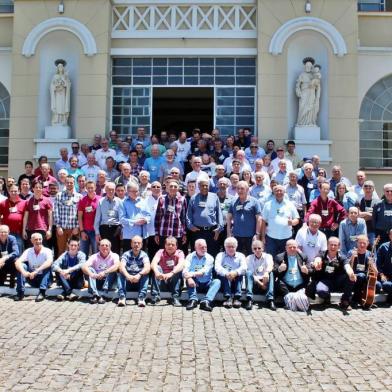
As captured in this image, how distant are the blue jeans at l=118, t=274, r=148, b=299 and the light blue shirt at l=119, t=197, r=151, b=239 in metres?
0.83

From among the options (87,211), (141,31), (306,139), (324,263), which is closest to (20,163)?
(141,31)

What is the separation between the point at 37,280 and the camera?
32.2 ft

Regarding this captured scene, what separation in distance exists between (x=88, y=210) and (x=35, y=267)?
1.33 meters

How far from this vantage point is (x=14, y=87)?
1562 cm

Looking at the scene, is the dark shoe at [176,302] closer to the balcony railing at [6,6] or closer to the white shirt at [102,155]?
the white shirt at [102,155]

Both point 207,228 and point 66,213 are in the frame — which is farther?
point 66,213

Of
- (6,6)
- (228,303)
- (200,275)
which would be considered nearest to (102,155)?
(200,275)

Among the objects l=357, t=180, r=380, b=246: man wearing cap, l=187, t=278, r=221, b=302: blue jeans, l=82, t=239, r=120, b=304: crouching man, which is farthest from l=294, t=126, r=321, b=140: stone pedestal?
l=82, t=239, r=120, b=304: crouching man

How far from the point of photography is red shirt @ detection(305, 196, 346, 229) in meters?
10.2

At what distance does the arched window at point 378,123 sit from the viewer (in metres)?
16.1

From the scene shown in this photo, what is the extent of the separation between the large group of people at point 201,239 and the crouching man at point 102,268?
17 mm

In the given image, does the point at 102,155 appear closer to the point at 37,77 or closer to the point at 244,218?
the point at 37,77

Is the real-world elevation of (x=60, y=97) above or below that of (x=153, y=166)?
above

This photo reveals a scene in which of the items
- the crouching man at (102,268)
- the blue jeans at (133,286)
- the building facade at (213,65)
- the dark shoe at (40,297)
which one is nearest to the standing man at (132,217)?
the crouching man at (102,268)
